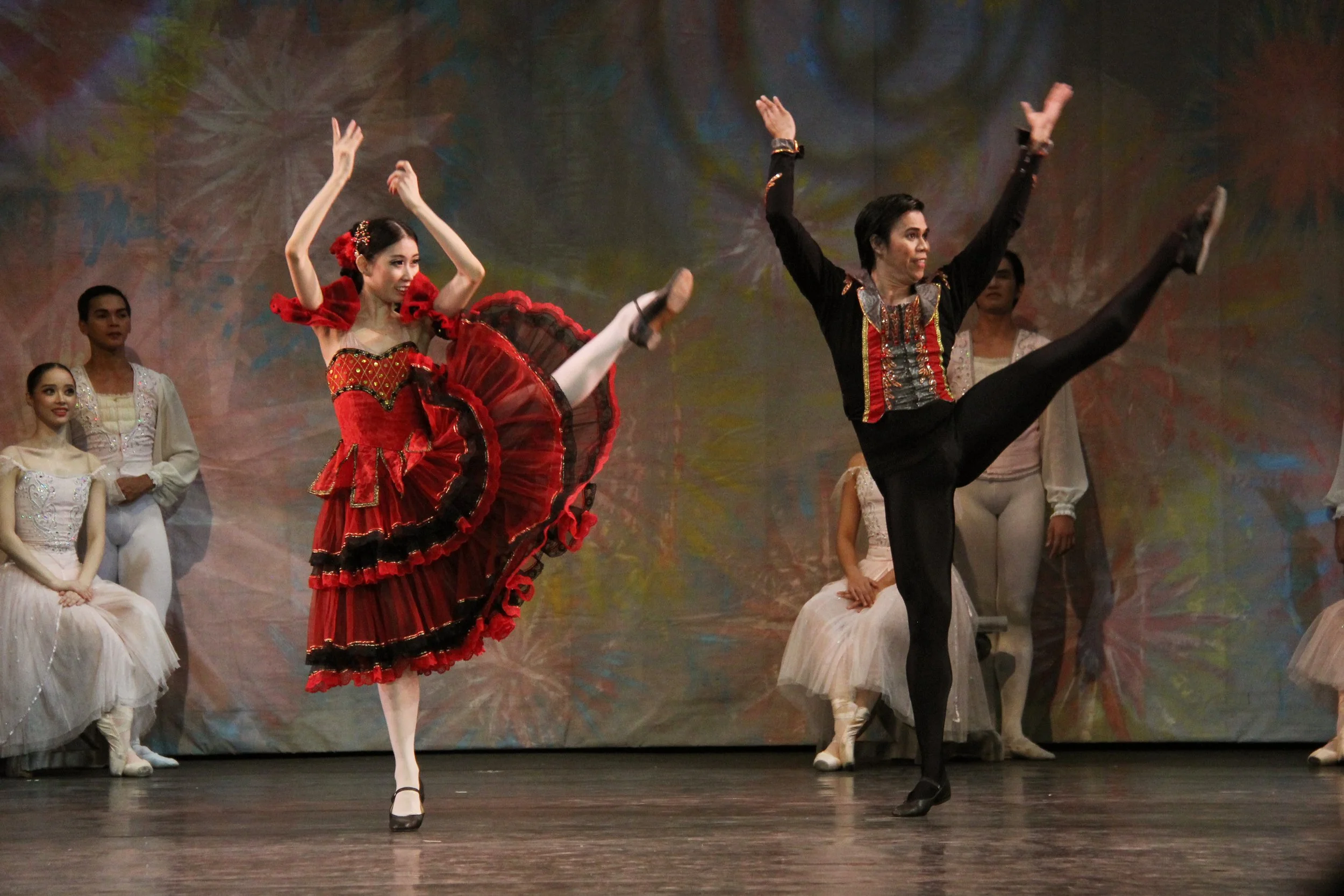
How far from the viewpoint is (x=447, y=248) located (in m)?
3.70

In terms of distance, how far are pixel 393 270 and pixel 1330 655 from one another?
3217 mm

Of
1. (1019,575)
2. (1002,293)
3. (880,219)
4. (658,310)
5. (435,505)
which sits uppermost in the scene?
(1002,293)

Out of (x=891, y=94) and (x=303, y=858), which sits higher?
(x=891, y=94)

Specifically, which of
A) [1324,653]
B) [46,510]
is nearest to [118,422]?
[46,510]

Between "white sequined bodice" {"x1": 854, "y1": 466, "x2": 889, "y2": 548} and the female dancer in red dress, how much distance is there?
66.5 inches

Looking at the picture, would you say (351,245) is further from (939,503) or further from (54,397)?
(54,397)

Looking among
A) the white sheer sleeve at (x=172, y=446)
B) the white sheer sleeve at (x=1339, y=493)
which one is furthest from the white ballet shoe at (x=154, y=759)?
the white sheer sleeve at (x=1339, y=493)

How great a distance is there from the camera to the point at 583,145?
579 cm

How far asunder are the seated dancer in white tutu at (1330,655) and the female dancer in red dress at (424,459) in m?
2.60

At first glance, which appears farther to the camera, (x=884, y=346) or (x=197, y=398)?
(x=197, y=398)

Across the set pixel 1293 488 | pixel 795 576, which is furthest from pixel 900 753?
pixel 1293 488

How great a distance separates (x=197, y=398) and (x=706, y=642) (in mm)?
2155

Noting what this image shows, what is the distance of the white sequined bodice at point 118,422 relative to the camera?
5.67 meters

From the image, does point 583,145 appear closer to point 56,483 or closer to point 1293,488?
point 56,483
